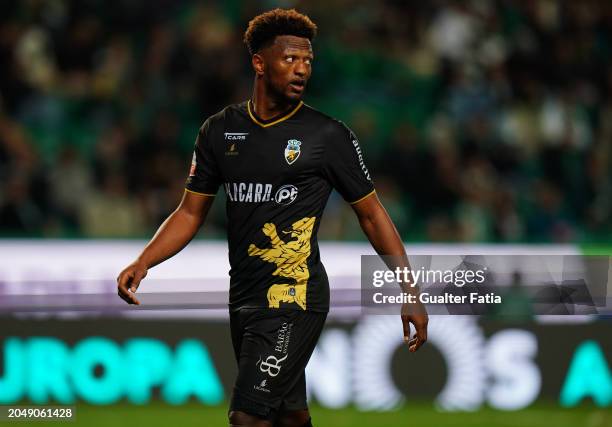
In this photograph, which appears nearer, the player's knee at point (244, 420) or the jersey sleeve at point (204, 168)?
the player's knee at point (244, 420)

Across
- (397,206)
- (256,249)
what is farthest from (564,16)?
(256,249)

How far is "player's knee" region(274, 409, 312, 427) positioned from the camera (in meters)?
5.48

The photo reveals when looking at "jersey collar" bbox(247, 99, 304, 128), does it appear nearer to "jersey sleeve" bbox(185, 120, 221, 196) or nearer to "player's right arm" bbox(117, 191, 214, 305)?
"jersey sleeve" bbox(185, 120, 221, 196)

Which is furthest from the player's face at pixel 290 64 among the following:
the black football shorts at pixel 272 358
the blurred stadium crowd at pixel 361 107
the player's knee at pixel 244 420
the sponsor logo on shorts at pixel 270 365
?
the blurred stadium crowd at pixel 361 107

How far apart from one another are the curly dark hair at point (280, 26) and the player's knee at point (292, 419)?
1607 mm

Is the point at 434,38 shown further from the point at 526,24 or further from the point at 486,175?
the point at 486,175

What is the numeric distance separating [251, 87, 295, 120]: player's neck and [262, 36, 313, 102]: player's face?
0.10 metres

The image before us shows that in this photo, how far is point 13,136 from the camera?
1155cm

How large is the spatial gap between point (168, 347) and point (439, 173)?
427cm

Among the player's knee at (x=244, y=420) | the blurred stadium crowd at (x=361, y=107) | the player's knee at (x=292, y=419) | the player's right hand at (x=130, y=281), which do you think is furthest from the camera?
the blurred stadium crowd at (x=361, y=107)

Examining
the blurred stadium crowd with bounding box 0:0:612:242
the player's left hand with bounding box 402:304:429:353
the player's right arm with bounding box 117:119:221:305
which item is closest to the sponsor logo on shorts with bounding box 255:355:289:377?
the player's left hand with bounding box 402:304:429:353

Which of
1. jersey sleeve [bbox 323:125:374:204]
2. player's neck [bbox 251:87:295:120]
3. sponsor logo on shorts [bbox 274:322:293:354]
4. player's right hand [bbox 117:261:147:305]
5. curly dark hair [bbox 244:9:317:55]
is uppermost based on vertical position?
curly dark hair [bbox 244:9:317:55]

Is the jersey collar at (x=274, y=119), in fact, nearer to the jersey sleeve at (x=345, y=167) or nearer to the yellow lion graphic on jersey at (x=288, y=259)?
the jersey sleeve at (x=345, y=167)

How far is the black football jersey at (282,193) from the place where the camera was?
5.42 meters
